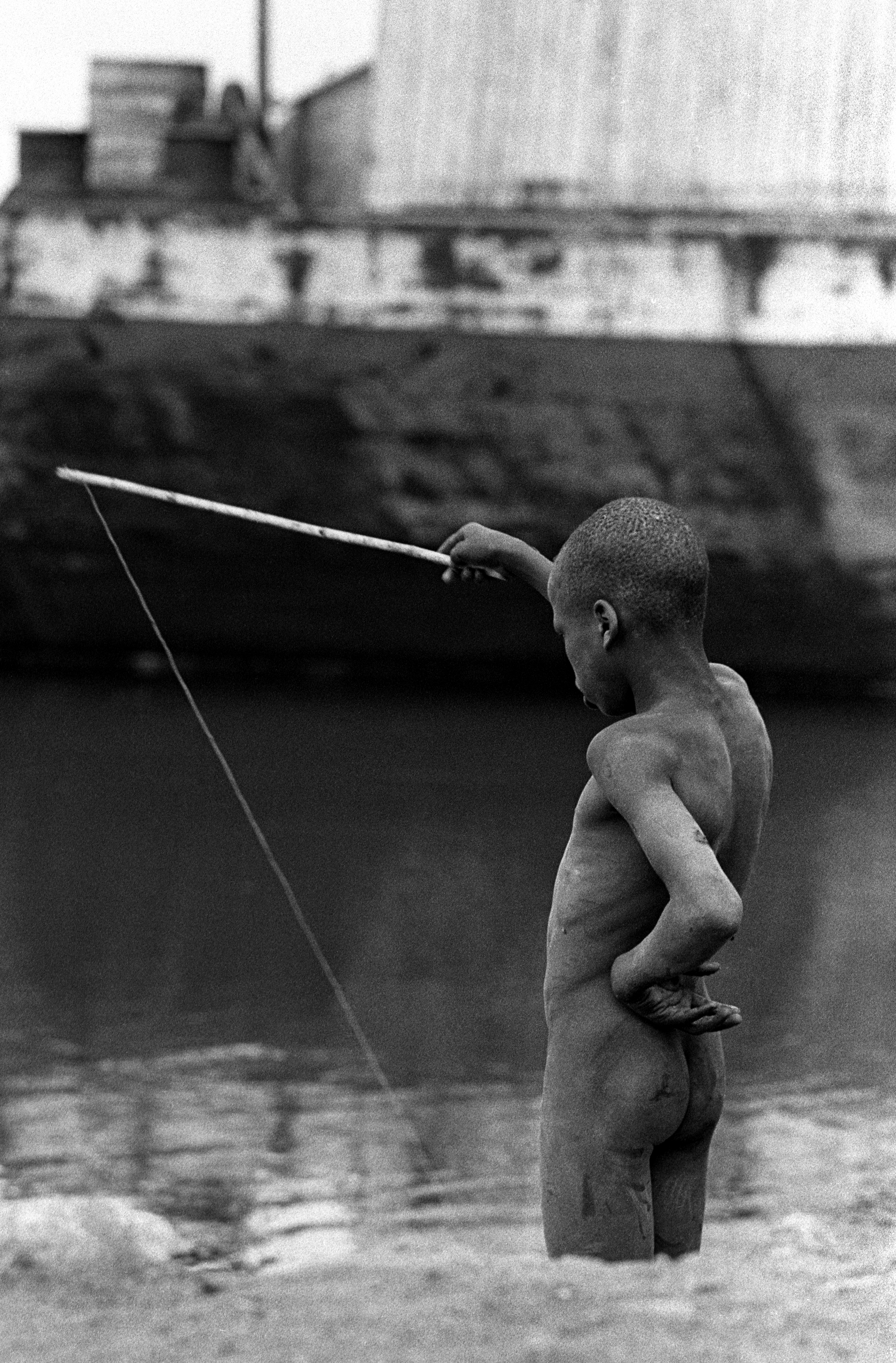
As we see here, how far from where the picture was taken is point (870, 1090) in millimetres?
5090

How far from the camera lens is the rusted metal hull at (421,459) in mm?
11086

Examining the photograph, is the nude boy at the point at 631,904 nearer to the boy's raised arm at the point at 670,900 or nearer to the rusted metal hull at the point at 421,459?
the boy's raised arm at the point at 670,900

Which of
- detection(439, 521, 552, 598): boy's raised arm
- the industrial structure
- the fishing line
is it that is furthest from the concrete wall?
detection(439, 521, 552, 598): boy's raised arm

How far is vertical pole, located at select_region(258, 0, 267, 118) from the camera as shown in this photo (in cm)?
1471

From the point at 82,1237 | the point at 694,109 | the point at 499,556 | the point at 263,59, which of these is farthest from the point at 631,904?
the point at 263,59

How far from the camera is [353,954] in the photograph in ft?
Result: 20.7

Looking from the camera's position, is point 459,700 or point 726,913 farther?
point 459,700

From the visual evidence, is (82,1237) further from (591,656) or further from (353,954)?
(353,954)

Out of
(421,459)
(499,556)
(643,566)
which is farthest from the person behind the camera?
(421,459)

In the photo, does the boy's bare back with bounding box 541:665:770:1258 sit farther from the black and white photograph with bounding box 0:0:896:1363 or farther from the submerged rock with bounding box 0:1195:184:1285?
the submerged rock with bounding box 0:1195:184:1285

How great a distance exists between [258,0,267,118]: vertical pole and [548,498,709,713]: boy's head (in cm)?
1266

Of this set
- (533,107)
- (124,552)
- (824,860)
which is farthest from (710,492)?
(824,860)

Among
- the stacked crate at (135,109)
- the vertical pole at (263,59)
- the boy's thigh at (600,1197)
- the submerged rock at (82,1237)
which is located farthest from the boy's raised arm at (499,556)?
the vertical pole at (263,59)

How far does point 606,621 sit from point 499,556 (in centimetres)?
44
